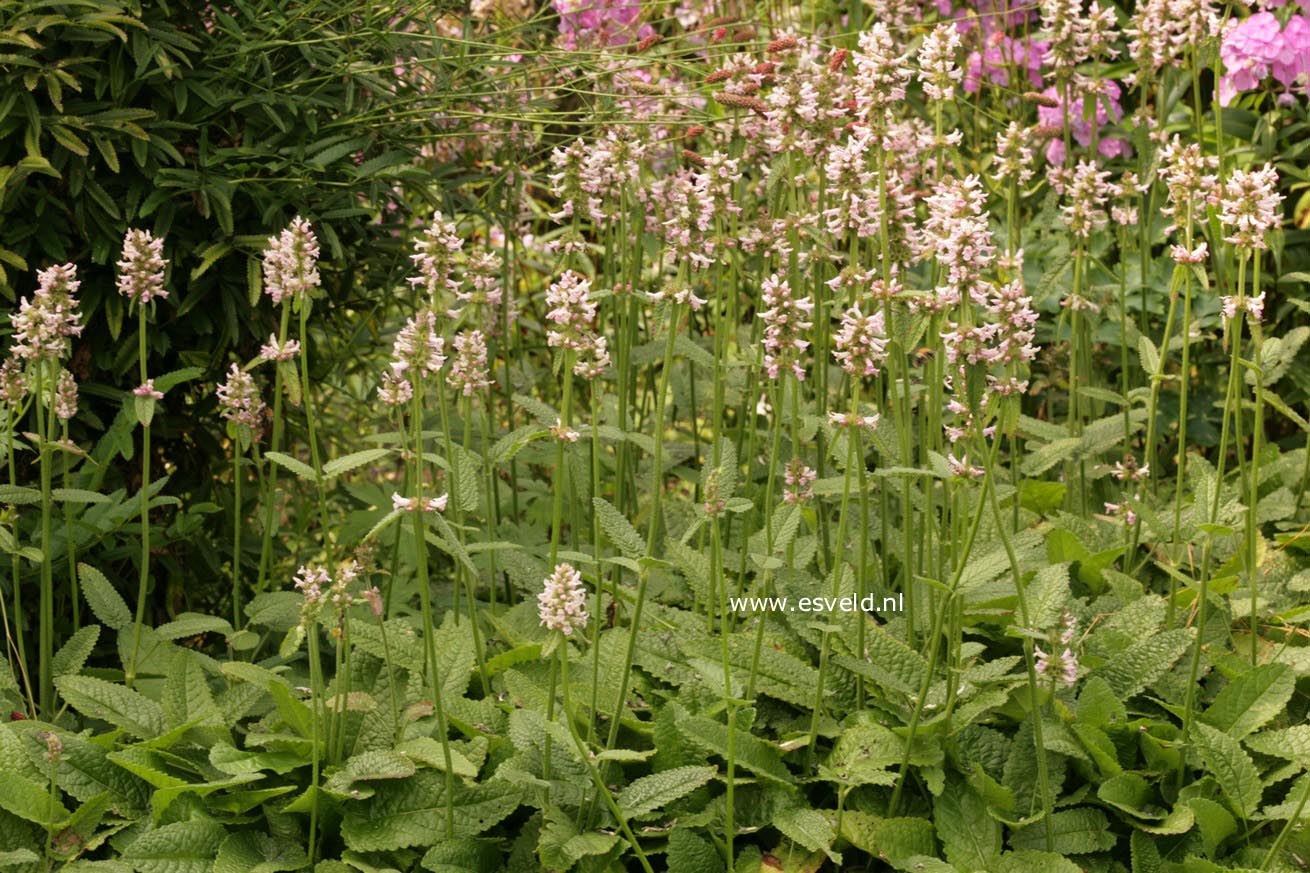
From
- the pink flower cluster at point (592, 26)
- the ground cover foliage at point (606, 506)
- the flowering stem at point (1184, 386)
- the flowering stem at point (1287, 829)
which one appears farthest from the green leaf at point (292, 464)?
the pink flower cluster at point (592, 26)

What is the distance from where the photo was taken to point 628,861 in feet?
7.77

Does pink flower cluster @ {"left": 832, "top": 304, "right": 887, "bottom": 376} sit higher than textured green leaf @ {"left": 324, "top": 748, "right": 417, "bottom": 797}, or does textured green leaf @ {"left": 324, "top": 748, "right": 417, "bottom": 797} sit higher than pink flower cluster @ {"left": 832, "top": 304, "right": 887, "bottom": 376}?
pink flower cluster @ {"left": 832, "top": 304, "right": 887, "bottom": 376}

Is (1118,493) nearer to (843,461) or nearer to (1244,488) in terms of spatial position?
(1244,488)

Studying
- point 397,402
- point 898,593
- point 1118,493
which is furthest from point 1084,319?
point 397,402

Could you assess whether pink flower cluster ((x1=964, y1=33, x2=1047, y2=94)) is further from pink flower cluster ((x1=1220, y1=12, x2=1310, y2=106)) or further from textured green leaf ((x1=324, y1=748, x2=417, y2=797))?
textured green leaf ((x1=324, y1=748, x2=417, y2=797))

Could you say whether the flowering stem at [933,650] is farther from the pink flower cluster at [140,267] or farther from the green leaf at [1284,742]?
the pink flower cluster at [140,267]

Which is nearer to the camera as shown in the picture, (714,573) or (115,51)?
(714,573)

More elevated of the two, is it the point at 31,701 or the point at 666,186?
the point at 666,186

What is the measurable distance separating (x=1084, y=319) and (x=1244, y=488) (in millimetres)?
602

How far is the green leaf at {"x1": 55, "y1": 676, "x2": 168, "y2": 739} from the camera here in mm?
2445

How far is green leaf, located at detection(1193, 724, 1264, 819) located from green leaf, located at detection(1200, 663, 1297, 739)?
0.11 metres

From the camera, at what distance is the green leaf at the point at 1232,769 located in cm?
231

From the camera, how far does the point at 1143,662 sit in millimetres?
2559

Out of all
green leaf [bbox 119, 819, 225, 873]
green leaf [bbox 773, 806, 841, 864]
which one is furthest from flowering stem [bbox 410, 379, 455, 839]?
green leaf [bbox 773, 806, 841, 864]
